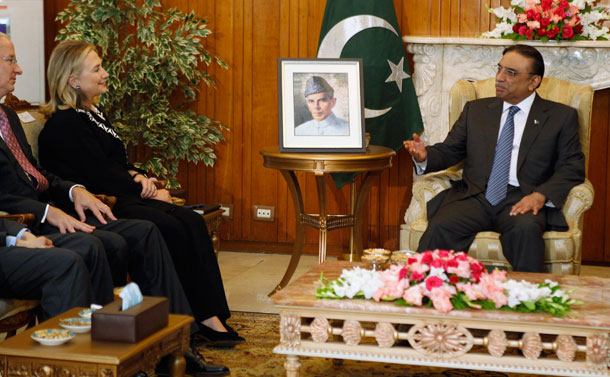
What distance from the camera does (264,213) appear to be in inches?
229

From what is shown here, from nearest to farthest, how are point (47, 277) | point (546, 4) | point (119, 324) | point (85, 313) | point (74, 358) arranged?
point (74, 358)
point (119, 324)
point (85, 313)
point (47, 277)
point (546, 4)

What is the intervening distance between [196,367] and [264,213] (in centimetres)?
263

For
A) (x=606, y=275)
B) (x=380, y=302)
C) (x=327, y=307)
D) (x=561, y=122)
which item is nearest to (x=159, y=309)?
(x=327, y=307)

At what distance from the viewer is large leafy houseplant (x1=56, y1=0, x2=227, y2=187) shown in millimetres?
5137

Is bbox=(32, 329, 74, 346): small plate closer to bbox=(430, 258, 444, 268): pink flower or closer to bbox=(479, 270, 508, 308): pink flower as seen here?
bbox=(430, 258, 444, 268): pink flower

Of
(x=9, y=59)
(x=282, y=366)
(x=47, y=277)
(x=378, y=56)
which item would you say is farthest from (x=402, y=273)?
(x=378, y=56)

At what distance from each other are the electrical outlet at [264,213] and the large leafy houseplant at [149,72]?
602mm

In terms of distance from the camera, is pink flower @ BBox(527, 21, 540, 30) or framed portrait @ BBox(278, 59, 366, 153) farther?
pink flower @ BBox(527, 21, 540, 30)

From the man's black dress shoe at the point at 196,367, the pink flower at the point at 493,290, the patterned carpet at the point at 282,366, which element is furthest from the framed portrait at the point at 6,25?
the pink flower at the point at 493,290

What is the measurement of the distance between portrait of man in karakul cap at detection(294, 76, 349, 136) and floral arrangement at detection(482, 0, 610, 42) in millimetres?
1347

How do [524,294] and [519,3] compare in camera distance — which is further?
[519,3]

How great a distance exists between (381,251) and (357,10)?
2371mm

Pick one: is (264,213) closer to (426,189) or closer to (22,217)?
(426,189)

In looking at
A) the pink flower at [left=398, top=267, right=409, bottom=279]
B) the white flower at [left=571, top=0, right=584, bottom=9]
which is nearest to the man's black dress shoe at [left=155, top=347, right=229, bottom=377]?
the pink flower at [left=398, top=267, right=409, bottom=279]
